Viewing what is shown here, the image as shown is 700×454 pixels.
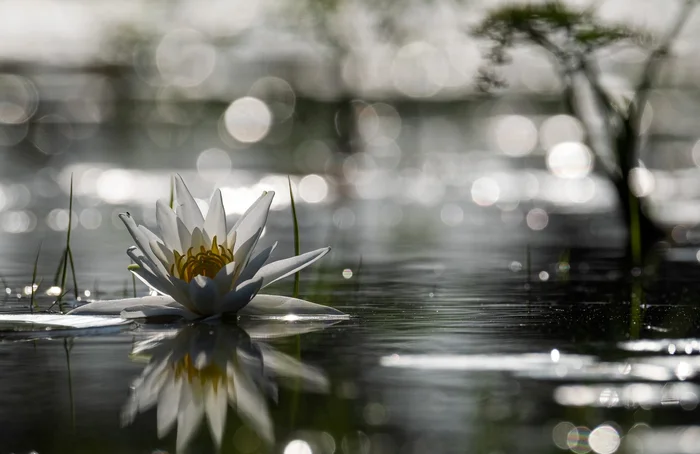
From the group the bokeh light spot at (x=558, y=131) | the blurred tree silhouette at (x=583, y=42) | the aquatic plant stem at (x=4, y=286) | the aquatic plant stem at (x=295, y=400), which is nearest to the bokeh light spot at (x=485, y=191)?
the blurred tree silhouette at (x=583, y=42)

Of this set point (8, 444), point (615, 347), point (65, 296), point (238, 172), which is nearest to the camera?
point (8, 444)

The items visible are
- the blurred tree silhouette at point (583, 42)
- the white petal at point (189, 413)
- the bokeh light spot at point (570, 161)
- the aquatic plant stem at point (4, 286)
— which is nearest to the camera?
the white petal at point (189, 413)

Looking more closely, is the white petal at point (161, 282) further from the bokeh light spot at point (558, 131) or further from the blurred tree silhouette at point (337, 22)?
the bokeh light spot at point (558, 131)

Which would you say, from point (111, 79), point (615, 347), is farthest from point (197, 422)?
point (111, 79)

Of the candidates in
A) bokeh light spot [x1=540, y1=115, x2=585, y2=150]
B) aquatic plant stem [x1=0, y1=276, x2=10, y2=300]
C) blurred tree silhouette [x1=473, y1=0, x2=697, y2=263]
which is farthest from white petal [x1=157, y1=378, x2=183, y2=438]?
bokeh light spot [x1=540, y1=115, x2=585, y2=150]

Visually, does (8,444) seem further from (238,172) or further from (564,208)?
(238,172)

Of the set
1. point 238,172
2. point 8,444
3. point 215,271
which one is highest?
point 238,172

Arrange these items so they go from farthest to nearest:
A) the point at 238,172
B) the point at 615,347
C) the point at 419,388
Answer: the point at 238,172
the point at 615,347
the point at 419,388
